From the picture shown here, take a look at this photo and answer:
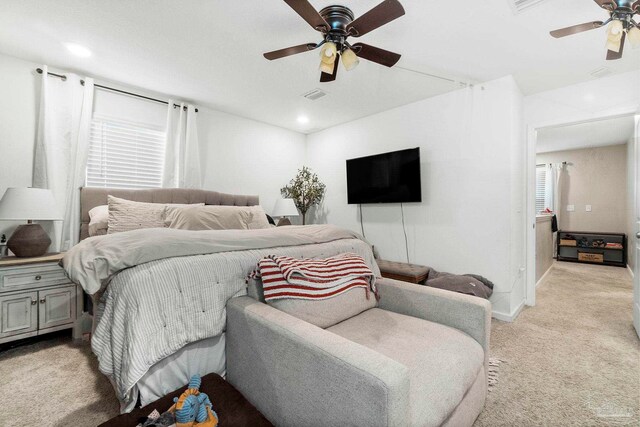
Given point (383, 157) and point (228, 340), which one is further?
point (383, 157)

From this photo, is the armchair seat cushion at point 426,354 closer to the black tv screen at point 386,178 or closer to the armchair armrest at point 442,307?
the armchair armrest at point 442,307

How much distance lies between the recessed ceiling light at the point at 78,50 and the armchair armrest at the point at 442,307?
121 inches

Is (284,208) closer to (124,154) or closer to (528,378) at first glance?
(124,154)

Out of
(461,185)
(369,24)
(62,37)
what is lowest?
(461,185)

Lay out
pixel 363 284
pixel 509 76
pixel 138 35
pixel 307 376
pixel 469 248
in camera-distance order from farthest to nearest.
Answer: pixel 469 248, pixel 509 76, pixel 138 35, pixel 363 284, pixel 307 376

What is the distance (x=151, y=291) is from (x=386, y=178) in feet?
10.2

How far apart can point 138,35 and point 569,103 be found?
4.13m

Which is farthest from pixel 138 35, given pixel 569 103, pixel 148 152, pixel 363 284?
pixel 569 103

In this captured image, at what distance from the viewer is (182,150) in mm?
3611

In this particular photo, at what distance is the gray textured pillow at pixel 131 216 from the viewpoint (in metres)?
2.66

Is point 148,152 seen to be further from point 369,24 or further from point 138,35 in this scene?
point 369,24

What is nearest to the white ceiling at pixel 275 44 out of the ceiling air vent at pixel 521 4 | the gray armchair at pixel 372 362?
the ceiling air vent at pixel 521 4

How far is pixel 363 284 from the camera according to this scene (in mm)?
1661

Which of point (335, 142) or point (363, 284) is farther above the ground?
point (335, 142)
